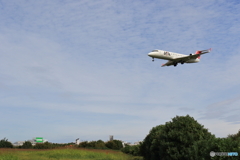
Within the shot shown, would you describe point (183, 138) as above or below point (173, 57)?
below

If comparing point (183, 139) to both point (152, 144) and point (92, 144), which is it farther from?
point (92, 144)

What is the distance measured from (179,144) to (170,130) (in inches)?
70.9

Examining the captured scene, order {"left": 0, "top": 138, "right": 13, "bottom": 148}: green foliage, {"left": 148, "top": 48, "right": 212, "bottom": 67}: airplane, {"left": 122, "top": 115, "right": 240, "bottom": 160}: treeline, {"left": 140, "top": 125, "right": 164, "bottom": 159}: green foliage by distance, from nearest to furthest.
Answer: {"left": 122, "top": 115, "right": 240, "bottom": 160}: treeline, {"left": 140, "top": 125, "right": 164, "bottom": 159}: green foliage, {"left": 148, "top": 48, "right": 212, "bottom": 67}: airplane, {"left": 0, "top": 138, "right": 13, "bottom": 148}: green foliage

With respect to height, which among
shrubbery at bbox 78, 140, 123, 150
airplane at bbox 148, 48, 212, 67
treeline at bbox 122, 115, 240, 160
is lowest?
shrubbery at bbox 78, 140, 123, 150

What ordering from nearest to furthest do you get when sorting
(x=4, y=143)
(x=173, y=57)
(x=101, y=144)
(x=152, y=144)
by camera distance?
(x=152, y=144) < (x=173, y=57) < (x=4, y=143) < (x=101, y=144)

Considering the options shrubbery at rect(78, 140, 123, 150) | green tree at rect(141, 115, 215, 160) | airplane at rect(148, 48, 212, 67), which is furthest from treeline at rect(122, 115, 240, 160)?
shrubbery at rect(78, 140, 123, 150)

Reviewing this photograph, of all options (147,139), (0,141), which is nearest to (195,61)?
(147,139)

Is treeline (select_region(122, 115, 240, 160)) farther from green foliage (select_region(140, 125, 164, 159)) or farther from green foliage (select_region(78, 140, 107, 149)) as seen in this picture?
green foliage (select_region(78, 140, 107, 149))

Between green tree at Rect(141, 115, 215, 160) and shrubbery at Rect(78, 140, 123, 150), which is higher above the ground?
green tree at Rect(141, 115, 215, 160)

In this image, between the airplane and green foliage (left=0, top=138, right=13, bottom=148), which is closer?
the airplane

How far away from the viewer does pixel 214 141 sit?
15289 millimetres

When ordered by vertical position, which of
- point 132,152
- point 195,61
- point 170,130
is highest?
point 195,61

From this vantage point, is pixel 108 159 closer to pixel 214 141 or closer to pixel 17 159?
pixel 17 159

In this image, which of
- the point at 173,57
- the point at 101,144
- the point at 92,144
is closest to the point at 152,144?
the point at 173,57
